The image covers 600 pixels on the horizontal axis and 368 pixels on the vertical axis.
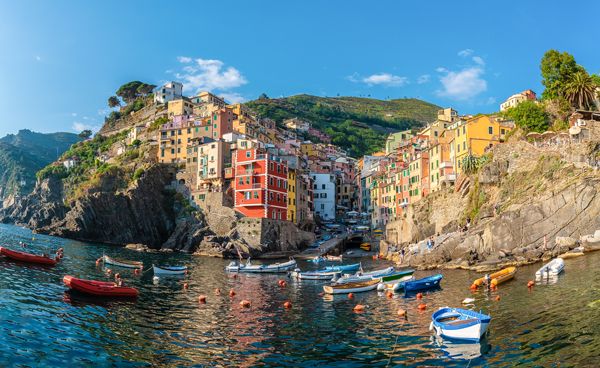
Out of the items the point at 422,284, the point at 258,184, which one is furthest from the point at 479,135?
the point at 258,184

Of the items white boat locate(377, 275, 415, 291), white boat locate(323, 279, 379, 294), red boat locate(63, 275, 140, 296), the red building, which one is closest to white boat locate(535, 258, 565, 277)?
white boat locate(377, 275, 415, 291)

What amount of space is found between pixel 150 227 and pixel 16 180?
128 m

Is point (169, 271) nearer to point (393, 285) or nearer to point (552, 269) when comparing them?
point (393, 285)

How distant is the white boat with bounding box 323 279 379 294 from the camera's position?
3211cm

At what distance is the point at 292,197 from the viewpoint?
80938 millimetres

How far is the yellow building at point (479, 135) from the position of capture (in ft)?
187

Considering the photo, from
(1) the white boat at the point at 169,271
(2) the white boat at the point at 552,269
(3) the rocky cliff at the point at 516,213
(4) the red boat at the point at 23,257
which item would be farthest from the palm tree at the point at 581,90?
(4) the red boat at the point at 23,257

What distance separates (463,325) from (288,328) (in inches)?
351

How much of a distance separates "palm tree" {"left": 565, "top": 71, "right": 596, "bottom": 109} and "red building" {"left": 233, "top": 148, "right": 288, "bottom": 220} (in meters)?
48.7

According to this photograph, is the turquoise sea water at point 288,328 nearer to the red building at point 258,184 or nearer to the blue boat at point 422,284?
the blue boat at point 422,284

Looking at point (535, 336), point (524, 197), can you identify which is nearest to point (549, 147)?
point (524, 197)

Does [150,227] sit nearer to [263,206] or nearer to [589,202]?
[263,206]

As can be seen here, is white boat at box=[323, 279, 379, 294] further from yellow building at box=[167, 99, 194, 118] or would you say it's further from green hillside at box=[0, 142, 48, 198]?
green hillside at box=[0, 142, 48, 198]

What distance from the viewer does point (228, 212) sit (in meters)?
73.6
